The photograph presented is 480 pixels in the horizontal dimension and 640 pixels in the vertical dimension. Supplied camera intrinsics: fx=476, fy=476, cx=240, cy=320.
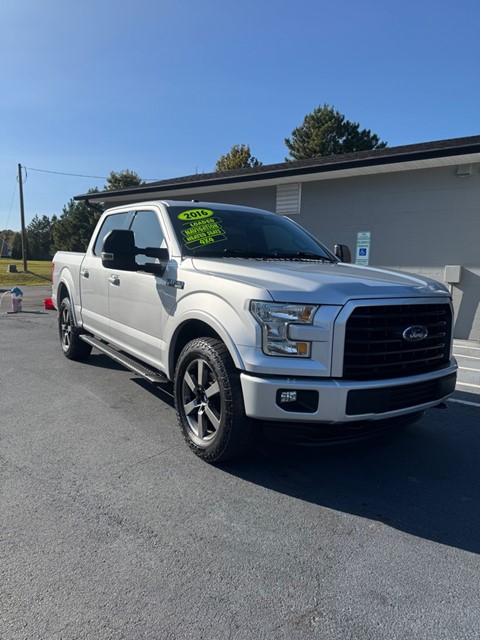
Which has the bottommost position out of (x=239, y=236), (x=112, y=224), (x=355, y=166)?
(x=239, y=236)

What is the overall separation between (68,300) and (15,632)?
533 centimetres

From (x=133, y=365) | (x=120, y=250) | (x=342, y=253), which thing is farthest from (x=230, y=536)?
(x=342, y=253)

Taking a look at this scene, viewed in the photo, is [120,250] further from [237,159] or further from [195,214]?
[237,159]

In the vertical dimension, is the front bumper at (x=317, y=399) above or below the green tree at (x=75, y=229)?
below

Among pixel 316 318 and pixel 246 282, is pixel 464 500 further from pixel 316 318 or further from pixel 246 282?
pixel 246 282

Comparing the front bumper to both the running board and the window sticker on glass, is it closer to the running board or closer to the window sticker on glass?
the running board

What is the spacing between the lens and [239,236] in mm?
4527

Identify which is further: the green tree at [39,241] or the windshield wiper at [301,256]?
the green tree at [39,241]

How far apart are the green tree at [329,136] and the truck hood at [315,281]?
118 feet

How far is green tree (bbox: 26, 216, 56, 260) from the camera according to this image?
86.8 m

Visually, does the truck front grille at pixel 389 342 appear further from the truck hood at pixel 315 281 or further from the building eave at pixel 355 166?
the building eave at pixel 355 166

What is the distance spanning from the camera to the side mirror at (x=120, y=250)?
158 inches

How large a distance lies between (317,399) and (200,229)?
84.7 inches

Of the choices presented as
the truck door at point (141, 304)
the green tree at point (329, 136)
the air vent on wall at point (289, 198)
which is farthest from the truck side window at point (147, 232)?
the green tree at point (329, 136)
